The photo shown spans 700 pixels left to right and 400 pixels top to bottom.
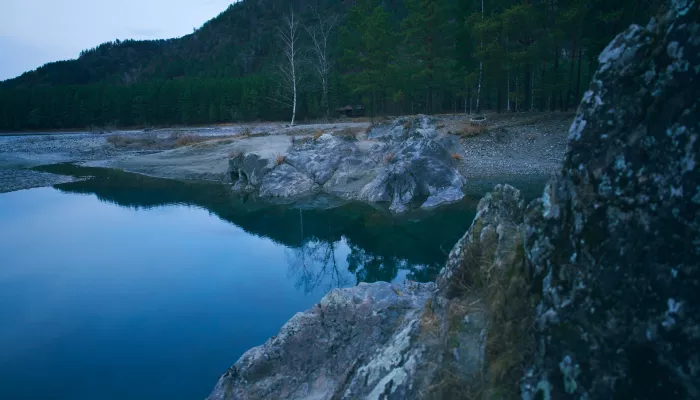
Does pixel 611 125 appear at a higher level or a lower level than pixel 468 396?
higher

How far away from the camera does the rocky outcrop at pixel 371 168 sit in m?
20.3

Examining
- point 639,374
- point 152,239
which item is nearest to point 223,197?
point 152,239

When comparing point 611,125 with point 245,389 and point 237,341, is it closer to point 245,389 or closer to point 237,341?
point 245,389

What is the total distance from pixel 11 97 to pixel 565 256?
8731cm

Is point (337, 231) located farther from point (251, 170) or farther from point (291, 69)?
point (291, 69)

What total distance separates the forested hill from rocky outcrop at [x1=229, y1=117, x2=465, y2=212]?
8743 mm

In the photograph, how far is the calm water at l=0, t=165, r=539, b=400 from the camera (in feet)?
28.2

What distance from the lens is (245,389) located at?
641 centimetres

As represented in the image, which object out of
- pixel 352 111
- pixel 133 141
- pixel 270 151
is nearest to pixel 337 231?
pixel 270 151

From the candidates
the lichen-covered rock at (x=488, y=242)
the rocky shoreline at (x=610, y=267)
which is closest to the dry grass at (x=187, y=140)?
the lichen-covered rock at (x=488, y=242)

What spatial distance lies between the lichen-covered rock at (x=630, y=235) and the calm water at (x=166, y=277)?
6.77 metres

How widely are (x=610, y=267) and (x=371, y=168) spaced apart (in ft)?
71.4

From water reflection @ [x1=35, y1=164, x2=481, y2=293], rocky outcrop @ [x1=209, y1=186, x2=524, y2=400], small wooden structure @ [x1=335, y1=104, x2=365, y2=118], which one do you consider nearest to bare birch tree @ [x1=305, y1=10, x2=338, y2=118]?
small wooden structure @ [x1=335, y1=104, x2=365, y2=118]

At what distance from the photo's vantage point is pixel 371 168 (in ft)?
79.9
